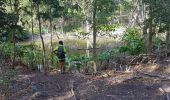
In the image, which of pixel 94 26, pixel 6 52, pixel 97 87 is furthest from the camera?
pixel 6 52

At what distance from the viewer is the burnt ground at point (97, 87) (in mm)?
12352

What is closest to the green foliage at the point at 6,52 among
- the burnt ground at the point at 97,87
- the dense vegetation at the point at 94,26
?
the dense vegetation at the point at 94,26

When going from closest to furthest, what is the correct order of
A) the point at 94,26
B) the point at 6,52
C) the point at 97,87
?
the point at 97,87 < the point at 94,26 < the point at 6,52

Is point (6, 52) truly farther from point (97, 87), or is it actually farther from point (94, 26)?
point (97, 87)

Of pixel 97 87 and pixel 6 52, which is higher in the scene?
pixel 6 52

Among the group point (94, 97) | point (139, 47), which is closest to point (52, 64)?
point (139, 47)

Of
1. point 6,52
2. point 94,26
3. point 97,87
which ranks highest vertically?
point 94,26

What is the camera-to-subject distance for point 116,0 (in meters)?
16.7

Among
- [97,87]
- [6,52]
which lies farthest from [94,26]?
[6,52]

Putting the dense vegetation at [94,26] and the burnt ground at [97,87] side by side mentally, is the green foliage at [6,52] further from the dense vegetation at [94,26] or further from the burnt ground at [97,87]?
the burnt ground at [97,87]

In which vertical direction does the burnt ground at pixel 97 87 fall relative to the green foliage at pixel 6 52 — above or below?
below

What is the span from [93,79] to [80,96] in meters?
3.07

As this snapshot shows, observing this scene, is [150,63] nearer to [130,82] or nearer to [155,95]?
[130,82]

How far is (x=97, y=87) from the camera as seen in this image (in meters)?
13.8
